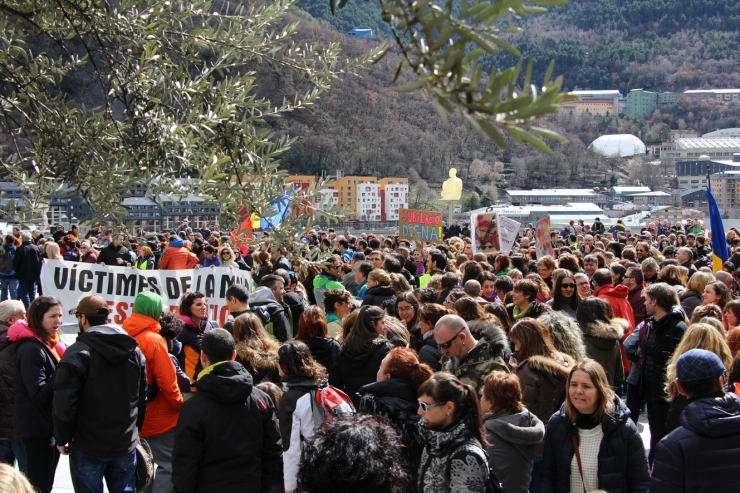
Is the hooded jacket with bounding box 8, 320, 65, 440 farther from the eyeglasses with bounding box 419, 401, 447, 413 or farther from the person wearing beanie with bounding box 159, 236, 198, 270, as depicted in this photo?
the person wearing beanie with bounding box 159, 236, 198, 270

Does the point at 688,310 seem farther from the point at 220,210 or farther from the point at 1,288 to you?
the point at 1,288

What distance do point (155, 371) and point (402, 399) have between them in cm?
161

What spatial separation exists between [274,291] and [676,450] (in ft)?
13.3

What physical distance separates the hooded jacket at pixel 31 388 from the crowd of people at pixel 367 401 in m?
0.01

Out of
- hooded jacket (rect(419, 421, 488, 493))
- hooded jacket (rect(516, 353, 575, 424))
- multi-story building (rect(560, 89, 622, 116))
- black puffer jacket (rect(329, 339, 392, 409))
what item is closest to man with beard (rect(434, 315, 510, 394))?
hooded jacket (rect(516, 353, 575, 424))

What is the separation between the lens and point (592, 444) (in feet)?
11.6

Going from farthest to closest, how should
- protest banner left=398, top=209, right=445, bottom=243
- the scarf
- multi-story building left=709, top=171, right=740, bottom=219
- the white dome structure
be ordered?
the white dome structure < multi-story building left=709, top=171, right=740, bottom=219 < protest banner left=398, top=209, right=445, bottom=243 < the scarf

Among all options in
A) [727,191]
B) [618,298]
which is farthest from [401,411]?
[727,191]

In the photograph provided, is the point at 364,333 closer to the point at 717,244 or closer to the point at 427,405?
the point at 427,405

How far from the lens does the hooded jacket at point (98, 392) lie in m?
3.87

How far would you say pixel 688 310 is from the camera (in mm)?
6527

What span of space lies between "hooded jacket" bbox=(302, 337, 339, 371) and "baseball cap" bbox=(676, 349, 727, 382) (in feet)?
7.49

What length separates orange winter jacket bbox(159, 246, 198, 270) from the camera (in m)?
8.94

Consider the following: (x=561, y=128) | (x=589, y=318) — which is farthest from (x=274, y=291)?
(x=561, y=128)
